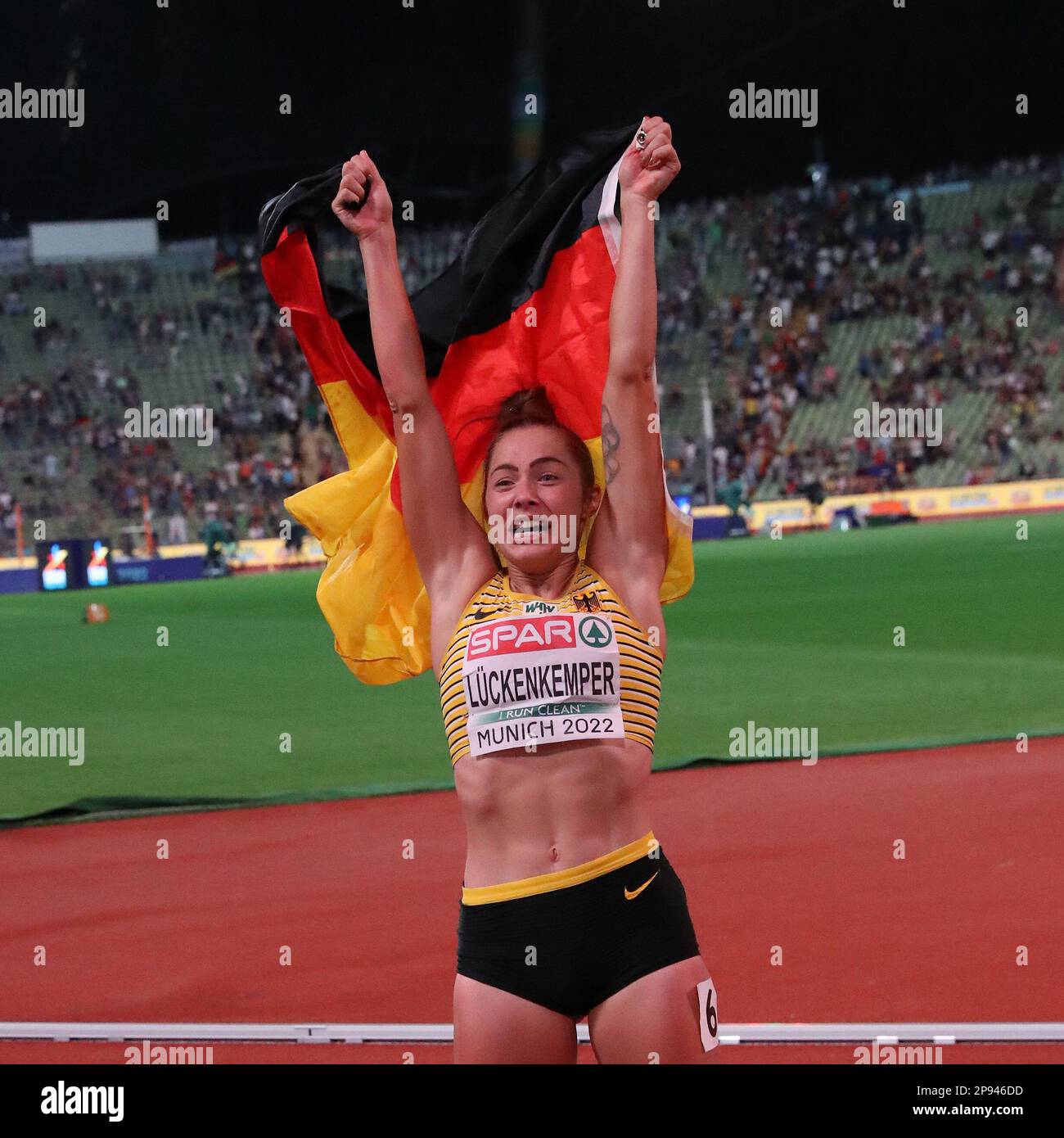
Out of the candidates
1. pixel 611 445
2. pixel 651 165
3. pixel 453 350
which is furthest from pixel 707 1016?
pixel 453 350

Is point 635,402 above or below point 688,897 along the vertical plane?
above

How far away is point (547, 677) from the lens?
3705 mm

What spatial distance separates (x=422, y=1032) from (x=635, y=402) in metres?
2.44

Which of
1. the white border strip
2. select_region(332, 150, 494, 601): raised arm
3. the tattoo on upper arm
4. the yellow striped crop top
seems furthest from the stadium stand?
the yellow striped crop top

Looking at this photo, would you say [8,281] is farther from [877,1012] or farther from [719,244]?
[877,1012]

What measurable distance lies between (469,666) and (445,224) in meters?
42.2

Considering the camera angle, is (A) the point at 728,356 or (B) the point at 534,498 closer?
(B) the point at 534,498

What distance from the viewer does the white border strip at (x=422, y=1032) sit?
15.8 ft

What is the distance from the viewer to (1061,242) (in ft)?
127

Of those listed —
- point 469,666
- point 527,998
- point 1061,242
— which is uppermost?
A: point 1061,242

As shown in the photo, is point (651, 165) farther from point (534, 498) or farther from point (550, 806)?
point (550, 806)

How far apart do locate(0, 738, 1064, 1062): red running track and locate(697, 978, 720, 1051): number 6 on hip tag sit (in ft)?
5.65

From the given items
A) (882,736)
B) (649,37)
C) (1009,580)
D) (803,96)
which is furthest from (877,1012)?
(803,96)

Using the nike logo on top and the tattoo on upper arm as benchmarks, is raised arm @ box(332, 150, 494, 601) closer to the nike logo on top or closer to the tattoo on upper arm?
the tattoo on upper arm
